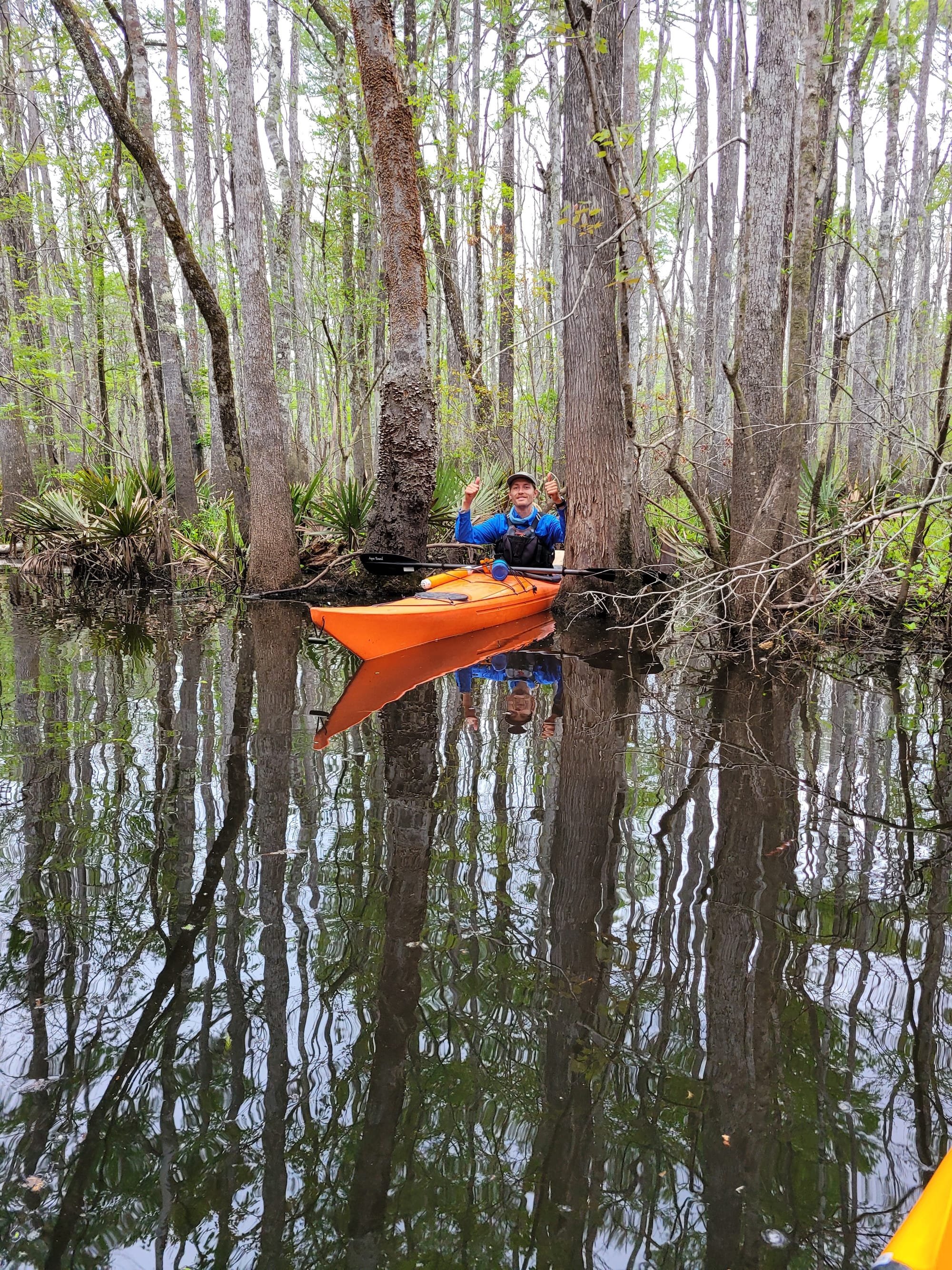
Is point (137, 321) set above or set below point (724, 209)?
below

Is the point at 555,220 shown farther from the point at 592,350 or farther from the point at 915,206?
the point at 592,350

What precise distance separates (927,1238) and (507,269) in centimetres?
1507

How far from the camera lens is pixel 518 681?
6.71 metres

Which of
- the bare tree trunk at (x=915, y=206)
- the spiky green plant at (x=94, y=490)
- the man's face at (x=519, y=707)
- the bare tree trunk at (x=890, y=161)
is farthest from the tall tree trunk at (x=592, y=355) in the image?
the bare tree trunk at (x=915, y=206)

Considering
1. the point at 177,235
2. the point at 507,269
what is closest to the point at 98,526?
the point at 177,235

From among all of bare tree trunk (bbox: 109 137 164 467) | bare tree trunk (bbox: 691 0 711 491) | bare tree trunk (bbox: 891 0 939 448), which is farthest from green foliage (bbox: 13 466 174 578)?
bare tree trunk (bbox: 891 0 939 448)

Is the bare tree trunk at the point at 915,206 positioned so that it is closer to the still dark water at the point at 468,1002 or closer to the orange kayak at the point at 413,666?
the orange kayak at the point at 413,666

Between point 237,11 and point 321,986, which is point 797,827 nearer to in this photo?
point 321,986

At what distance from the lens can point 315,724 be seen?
5.25 m

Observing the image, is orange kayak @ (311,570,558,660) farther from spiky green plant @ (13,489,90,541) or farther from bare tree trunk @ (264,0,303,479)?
bare tree trunk @ (264,0,303,479)

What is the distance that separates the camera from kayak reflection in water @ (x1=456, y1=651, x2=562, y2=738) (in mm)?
5414

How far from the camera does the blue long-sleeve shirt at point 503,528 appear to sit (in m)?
9.91

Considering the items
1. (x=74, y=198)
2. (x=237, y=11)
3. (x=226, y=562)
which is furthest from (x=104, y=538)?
(x=74, y=198)

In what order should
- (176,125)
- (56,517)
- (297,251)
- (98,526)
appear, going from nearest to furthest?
(98,526)
(56,517)
(176,125)
(297,251)
